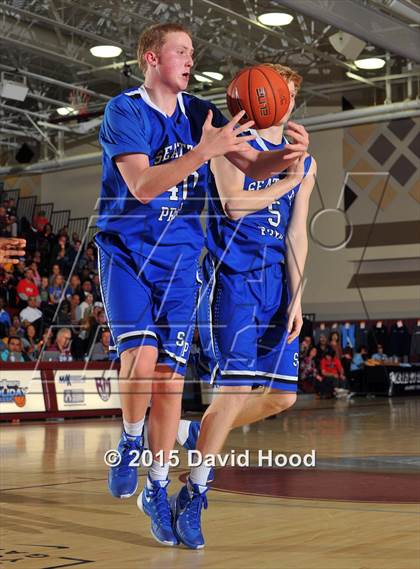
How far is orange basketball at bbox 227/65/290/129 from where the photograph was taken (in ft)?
13.0

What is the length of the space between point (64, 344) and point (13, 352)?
1.18 meters

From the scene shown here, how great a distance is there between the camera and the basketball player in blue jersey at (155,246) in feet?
13.5

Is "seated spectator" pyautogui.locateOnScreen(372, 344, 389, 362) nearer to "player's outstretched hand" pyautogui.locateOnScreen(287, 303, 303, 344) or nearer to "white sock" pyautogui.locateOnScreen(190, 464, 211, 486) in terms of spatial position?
"player's outstretched hand" pyautogui.locateOnScreen(287, 303, 303, 344)

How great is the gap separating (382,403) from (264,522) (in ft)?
52.6

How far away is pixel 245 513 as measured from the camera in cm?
551

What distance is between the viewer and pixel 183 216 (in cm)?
423

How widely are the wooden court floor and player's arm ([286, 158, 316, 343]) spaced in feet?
3.36

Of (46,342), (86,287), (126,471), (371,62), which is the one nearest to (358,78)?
(371,62)

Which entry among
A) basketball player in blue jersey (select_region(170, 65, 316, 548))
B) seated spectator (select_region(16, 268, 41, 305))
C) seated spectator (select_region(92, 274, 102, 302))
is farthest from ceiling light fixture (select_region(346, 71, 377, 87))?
basketball player in blue jersey (select_region(170, 65, 316, 548))

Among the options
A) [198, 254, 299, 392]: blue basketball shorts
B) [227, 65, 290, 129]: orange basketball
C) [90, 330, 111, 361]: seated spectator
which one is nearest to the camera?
[227, 65, 290, 129]: orange basketball

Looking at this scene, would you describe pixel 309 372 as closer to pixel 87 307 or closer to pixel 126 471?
pixel 87 307

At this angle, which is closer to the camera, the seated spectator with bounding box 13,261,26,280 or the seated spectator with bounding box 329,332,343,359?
the seated spectator with bounding box 13,261,26,280

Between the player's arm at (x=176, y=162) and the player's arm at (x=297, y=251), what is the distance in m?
0.90

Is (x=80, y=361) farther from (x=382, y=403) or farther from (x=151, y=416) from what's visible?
(x=151, y=416)
